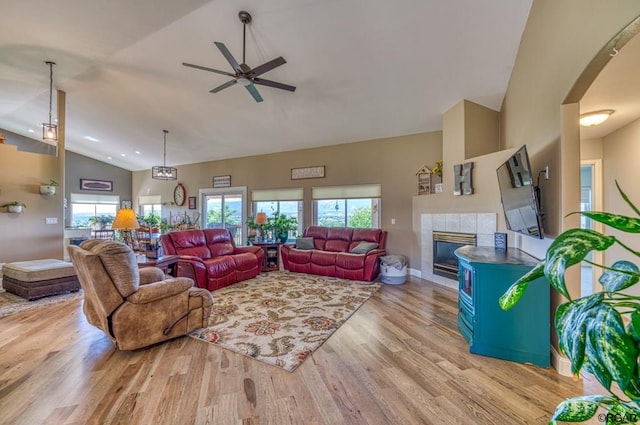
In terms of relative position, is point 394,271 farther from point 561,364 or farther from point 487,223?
point 561,364

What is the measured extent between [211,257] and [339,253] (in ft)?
7.93

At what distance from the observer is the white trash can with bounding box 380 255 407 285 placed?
5.10 meters

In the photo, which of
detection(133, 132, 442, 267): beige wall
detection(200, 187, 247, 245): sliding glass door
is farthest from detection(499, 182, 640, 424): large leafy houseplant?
detection(200, 187, 247, 245): sliding glass door

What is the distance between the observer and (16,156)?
5.11 m

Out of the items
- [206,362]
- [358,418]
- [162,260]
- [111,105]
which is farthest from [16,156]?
[358,418]

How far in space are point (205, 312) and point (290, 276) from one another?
2712 mm

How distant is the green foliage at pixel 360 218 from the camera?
6.38m

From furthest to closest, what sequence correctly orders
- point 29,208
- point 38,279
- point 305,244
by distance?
1. point 305,244
2. point 29,208
3. point 38,279

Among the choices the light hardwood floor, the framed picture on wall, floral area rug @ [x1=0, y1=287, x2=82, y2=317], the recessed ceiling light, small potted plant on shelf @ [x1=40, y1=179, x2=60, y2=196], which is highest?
the recessed ceiling light

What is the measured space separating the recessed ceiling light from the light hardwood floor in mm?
2668

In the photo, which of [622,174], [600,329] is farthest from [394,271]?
[600,329]

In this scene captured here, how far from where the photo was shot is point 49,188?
5312mm

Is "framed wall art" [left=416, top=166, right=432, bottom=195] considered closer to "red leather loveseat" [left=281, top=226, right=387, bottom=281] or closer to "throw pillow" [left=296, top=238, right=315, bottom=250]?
"red leather loveseat" [left=281, top=226, right=387, bottom=281]

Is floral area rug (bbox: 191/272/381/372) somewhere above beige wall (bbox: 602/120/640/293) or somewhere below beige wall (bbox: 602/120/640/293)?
below
